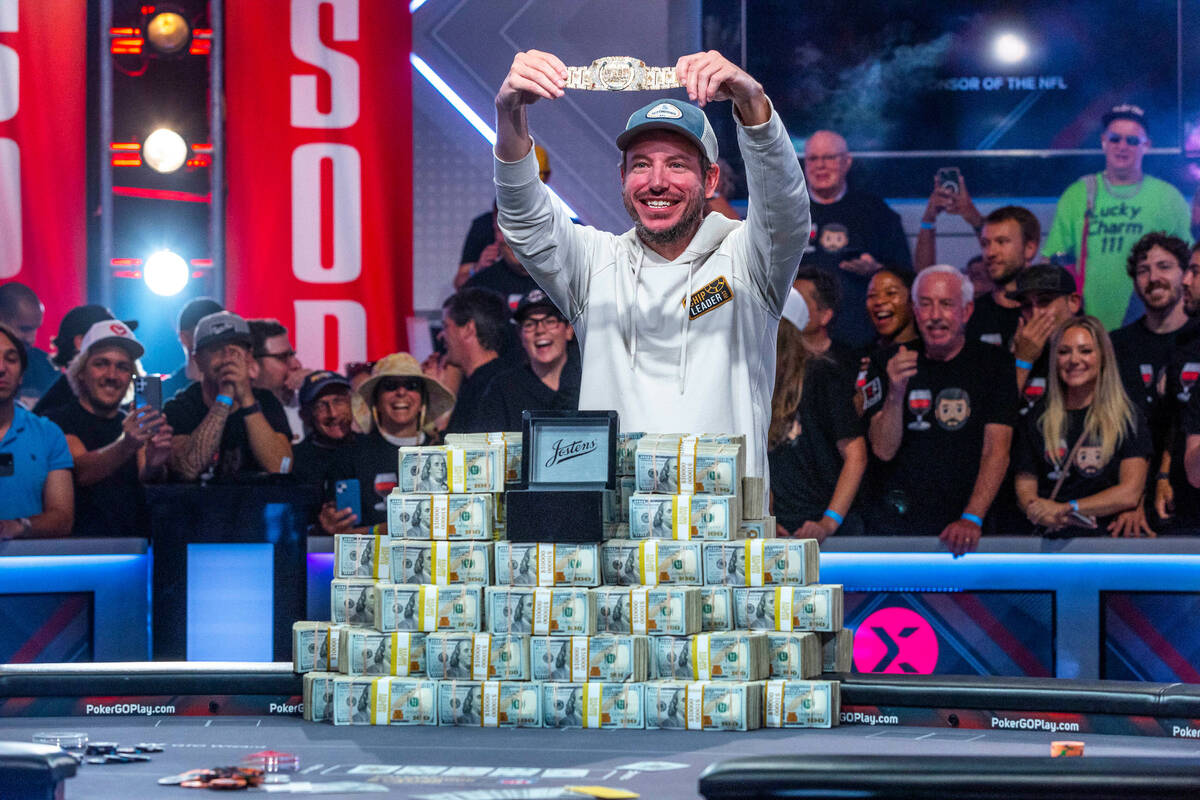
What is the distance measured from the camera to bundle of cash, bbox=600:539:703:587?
3.38 meters

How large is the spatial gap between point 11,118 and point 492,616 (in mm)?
6260

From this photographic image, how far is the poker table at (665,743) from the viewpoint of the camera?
2320mm

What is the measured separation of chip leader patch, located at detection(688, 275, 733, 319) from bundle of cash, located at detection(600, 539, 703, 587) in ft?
2.09

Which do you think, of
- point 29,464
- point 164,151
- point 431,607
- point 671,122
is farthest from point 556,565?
point 164,151

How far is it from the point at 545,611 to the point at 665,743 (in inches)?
16.7

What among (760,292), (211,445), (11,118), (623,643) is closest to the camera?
(623,643)

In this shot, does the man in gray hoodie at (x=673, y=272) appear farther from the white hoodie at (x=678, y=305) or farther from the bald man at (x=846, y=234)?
the bald man at (x=846, y=234)

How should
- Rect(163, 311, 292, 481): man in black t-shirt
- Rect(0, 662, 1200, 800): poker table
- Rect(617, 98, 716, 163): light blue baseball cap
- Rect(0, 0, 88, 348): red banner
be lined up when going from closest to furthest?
Rect(0, 662, 1200, 800): poker table < Rect(617, 98, 716, 163): light blue baseball cap < Rect(163, 311, 292, 481): man in black t-shirt < Rect(0, 0, 88, 348): red banner

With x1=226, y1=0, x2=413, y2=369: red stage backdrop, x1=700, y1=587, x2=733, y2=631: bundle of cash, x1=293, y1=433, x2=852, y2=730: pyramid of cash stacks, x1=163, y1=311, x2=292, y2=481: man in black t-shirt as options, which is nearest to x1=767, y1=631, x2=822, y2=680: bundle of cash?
x1=293, y1=433, x2=852, y2=730: pyramid of cash stacks

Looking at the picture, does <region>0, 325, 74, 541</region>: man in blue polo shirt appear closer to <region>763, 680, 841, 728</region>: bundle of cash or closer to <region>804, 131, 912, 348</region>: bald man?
<region>804, 131, 912, 348</region>: bald man

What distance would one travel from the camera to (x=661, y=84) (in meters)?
3.46

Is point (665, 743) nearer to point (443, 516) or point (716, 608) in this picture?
point (716, 608)

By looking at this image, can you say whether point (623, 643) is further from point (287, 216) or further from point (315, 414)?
point (287, 216)

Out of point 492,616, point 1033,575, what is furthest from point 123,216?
point 492,616
